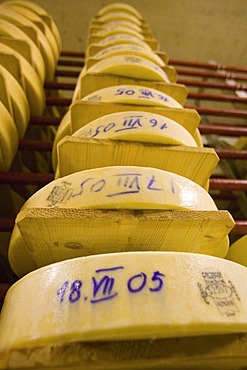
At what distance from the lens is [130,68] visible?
0.71 m

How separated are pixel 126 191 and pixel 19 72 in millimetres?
592

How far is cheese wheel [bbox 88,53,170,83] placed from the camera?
0.71m

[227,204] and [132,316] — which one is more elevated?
[132,316]

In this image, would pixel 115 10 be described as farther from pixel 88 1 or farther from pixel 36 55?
pixel 88 1

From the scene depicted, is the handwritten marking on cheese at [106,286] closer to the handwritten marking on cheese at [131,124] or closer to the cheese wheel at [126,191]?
the cheese wheel at [126,191]

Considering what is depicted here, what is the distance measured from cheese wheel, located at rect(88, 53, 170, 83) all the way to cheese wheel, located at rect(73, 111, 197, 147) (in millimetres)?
231

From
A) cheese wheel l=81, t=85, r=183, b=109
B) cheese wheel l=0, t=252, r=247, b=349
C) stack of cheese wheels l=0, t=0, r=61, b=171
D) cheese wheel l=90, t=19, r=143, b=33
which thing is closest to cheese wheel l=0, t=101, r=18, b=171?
stack of cheese wheels l=0, t=0, r=61, b=171

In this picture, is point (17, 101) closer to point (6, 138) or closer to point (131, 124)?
point (6, 138)

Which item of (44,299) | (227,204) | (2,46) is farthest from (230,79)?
(44,299)

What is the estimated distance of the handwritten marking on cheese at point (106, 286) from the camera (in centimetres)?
28

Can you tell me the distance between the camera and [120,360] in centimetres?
27

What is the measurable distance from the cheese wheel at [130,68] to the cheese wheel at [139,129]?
231mm

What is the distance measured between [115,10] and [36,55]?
61 centimetres

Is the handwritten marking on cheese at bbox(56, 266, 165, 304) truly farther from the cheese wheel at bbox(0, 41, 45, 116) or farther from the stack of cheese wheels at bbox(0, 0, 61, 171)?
the cheese wheel at bbox(0, 41, 45, 116)
